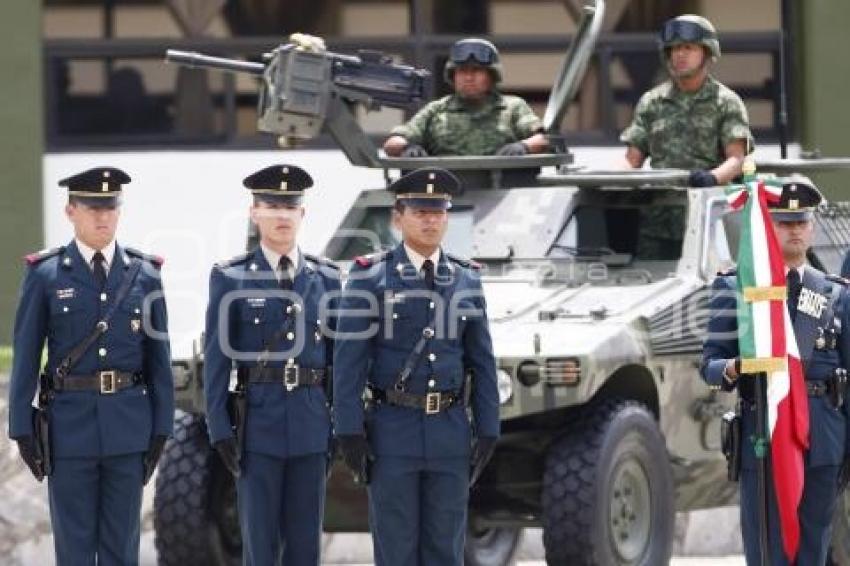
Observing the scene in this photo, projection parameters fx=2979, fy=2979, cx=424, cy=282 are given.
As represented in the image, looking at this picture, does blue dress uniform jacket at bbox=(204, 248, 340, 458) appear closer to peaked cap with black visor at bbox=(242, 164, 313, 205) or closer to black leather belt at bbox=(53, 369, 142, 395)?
peaked cap with black visor at bbox=(242, 164, 313, 205)

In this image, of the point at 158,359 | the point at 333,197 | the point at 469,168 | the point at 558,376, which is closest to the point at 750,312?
the point at 558,376

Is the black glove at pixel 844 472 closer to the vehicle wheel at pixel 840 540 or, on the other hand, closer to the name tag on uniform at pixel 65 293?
the vehicle wheel at pixel 840 540

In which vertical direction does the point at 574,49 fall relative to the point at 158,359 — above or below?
above

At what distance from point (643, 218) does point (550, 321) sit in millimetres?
1194

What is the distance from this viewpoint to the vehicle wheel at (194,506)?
41.1 feet

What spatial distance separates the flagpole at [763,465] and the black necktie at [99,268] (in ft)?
8.03

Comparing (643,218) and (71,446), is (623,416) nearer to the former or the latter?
(643,218)

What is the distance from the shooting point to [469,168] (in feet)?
46.3

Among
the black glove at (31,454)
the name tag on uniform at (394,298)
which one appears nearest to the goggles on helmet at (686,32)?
the name tag on uniform at (394,298)

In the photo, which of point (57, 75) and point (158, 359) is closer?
point (158, 359)

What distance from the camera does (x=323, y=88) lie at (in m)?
14.0

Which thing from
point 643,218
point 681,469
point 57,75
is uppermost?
point 57,75

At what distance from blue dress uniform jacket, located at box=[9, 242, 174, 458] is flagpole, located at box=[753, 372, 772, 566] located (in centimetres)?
217

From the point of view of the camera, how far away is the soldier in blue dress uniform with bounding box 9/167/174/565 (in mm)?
10805
